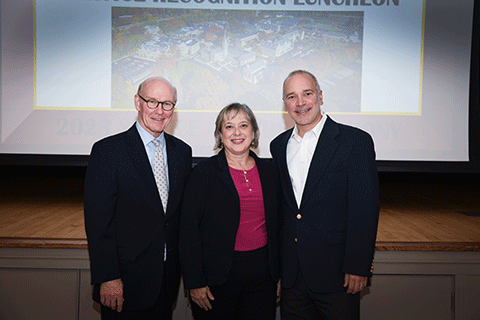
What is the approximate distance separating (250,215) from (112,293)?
2.21 feet

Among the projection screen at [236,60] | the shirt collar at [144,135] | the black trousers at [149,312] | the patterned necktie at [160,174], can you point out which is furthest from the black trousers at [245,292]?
the projection screen at [236,60]

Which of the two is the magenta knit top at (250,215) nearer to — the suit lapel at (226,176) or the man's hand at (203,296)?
the suit lapel at (226,176)

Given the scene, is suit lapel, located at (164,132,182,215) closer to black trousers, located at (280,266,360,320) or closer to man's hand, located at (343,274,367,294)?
black trousers, located at (280,266,360,320)

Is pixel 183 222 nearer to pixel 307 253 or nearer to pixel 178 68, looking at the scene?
pixel 307 253

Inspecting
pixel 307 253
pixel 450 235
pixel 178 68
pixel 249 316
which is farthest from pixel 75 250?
pixel 450 235

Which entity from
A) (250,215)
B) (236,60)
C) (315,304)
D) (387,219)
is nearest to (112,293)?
(250,215)

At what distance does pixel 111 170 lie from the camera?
1246 mm

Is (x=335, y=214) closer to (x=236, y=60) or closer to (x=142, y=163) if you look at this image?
(x=142, y=163)

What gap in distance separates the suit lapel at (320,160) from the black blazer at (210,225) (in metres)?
0.17

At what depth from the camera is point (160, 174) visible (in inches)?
53.6

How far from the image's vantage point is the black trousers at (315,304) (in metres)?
1.35

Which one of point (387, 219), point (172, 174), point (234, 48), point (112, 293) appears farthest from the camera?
point (234, 48)

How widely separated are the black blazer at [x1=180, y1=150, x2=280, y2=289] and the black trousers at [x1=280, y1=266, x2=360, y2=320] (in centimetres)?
16

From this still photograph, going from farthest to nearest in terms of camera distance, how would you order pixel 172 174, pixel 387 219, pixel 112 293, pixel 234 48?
pixel 234 48
pixel 387 219
pixel 172 174
pixel 112 293
